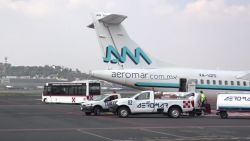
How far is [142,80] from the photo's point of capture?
34.8 m

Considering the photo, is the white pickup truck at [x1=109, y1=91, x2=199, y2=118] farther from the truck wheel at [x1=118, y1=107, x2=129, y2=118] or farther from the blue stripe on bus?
the blue stripe on bus

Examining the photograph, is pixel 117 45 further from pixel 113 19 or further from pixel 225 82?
pixel 225 82

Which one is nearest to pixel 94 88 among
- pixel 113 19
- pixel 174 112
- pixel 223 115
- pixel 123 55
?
pixel 123 55

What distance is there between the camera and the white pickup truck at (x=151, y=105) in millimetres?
29312

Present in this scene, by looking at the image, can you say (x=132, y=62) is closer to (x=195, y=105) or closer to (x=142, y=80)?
(x=142, y=80)

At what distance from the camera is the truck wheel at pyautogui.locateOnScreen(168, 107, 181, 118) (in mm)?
29703

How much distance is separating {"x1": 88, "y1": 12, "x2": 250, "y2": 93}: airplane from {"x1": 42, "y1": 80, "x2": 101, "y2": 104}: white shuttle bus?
15969 mm

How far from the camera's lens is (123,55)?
3525 cm

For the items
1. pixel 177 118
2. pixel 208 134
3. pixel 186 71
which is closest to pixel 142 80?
pixel 186 71

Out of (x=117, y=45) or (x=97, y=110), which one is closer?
(x=97, y=110)

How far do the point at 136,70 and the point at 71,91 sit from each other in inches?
760

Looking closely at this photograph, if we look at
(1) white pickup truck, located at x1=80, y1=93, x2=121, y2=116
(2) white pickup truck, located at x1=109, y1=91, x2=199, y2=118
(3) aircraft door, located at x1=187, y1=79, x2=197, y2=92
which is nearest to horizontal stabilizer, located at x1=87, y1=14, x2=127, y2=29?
(1) white pickup truck, located at x1=80, y1=93, x2=121, y2=116

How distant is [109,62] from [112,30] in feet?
7.57

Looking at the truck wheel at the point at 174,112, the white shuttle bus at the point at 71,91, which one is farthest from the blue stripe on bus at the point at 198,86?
the white shuttle bus at the point at 71,91
